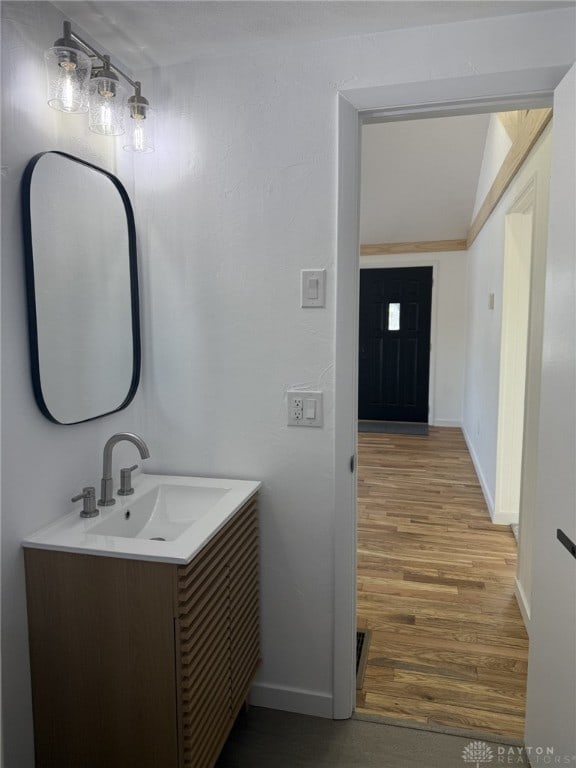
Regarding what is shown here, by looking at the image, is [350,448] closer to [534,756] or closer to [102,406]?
[102,406]

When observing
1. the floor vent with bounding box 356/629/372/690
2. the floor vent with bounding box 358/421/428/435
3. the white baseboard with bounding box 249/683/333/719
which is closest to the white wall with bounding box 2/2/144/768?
the white baseboard with bounding box 249/683/333/719

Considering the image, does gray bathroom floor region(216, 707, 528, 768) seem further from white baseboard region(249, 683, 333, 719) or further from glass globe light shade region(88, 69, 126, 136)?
glass globe light shade region(88, 69, 126, 136)

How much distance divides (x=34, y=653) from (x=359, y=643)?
53.8 inches

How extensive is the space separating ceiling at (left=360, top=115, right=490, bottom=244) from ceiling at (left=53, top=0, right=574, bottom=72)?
278cm

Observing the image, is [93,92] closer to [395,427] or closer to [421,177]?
[421,177]

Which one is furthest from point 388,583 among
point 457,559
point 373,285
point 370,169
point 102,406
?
point 373,285

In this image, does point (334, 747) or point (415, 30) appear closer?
point (415, 30)

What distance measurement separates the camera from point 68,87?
1471 millimetres

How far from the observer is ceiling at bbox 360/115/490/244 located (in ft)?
15.3

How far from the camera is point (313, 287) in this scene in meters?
1.82

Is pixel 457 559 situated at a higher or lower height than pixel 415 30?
lower

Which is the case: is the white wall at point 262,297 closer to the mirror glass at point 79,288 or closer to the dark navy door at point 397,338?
the mirror glass at point 79,288

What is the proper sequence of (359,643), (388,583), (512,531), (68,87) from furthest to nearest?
(512,531)
(388,583)
(359,643)
(68,87)

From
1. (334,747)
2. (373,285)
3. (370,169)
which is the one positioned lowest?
(334,747)
